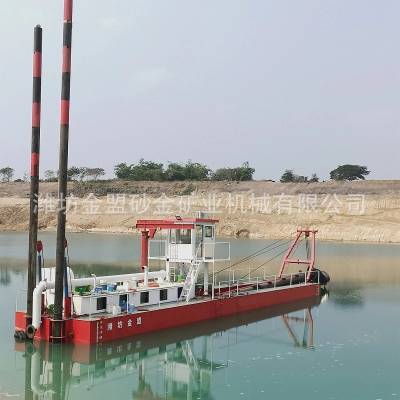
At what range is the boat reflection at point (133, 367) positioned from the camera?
49.0 ft

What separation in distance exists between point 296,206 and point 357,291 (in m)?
51.0

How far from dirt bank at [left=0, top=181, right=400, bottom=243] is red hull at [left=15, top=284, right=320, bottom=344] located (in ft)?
160

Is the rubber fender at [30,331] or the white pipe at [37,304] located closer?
the white pipe at [37,304]

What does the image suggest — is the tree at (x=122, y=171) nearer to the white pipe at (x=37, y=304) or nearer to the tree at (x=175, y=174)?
the tree at (x=175, y=174)

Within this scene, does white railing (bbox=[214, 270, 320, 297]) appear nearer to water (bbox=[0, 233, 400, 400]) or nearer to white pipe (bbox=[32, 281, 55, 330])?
water (bbox=[0, 233, 400, 400])

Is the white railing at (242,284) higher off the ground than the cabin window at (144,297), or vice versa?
the cabin window at (144,297)

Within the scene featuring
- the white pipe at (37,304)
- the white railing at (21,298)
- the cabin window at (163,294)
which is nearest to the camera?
the white pipe at (37,304)

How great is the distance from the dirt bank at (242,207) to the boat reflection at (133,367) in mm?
54899

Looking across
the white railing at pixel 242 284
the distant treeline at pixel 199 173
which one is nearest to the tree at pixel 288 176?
the distant treeline at pixel 199 173

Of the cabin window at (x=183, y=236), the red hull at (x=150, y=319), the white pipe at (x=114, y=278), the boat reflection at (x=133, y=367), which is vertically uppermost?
the cabin window at (x=183, y=236)

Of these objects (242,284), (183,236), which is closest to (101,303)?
(183,236)

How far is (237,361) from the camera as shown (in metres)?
17.8

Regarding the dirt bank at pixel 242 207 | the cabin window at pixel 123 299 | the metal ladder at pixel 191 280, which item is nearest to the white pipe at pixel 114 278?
the metal ladder at pixel 191 280

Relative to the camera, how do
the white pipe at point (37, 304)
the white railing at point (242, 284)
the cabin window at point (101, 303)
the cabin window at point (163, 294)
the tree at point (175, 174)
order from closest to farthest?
the white pipe at point (37, 304)
the cabin window at point (101, 303)
the cabin window at point (163, 294)
the white railing at point (242, 284)
the tree at point (175, 174)
